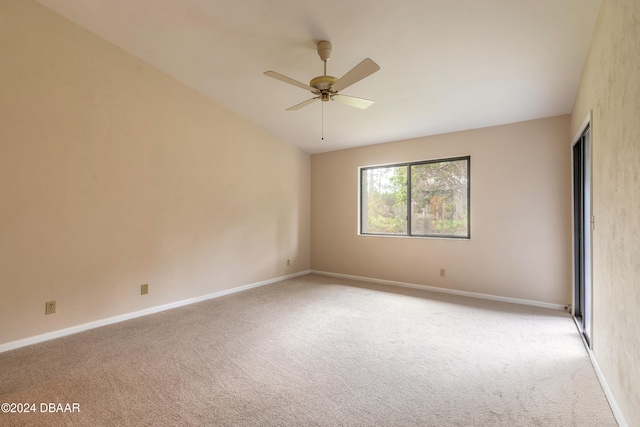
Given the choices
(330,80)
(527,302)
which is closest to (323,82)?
(330,80)

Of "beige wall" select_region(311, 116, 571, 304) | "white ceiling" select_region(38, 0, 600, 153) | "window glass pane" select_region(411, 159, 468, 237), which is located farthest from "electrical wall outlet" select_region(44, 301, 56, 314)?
"window glass pane" select_region(411, 159, 468, 237)

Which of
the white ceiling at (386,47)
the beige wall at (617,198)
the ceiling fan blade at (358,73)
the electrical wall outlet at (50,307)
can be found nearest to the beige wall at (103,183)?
the electrical wall outlet at (50,307)

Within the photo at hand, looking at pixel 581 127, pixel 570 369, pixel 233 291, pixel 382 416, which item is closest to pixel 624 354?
pixel 570 369

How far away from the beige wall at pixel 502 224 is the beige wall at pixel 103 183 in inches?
99.0

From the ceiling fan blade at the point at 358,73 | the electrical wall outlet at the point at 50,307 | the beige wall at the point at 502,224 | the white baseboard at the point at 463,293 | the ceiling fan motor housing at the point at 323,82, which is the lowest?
the white baseboard at the point at 463,293

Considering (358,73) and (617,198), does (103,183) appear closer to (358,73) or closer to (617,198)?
(358,73)

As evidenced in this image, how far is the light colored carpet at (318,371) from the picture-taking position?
6.00ft

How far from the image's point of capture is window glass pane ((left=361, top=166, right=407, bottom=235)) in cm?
532

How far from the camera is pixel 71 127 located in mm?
3156

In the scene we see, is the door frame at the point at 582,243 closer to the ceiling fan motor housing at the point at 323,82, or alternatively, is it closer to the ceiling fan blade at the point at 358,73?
the ceiling fan blade at the point at 358,73

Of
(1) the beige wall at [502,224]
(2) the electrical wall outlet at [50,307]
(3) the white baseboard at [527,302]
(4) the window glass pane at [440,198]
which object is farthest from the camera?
(4) the window glass pane at [440,198]

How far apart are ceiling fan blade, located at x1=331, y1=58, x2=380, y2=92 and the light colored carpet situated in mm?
2332

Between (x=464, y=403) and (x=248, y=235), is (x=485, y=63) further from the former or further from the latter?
(x=248, y=235)

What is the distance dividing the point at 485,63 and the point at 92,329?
484cm
